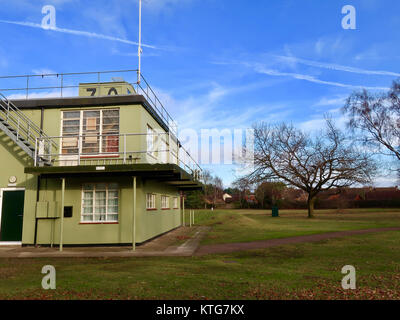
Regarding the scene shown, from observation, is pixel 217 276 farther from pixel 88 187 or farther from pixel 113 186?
pixel 88 187

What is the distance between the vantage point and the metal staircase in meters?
13.2

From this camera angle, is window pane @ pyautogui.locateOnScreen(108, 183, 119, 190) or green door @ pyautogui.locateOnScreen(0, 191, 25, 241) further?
green door @ pyautogui.locateOnScreen(0, 191, 25, 241)

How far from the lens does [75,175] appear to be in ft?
42.5

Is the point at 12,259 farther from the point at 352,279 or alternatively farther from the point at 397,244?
the point at 397,244

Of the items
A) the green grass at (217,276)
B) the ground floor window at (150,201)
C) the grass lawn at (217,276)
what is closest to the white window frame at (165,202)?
Result: the ground floor window at (150,201)

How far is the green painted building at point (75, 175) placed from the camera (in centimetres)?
1356

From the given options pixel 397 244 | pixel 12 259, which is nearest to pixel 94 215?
pixel 12 259

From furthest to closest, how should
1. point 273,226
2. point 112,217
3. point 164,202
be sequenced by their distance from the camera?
point 273,226
point 164,202
point 112,217

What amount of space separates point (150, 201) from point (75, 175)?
4.02m

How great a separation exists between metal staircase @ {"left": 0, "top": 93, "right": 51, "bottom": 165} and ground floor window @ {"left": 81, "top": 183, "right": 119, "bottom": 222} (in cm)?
206

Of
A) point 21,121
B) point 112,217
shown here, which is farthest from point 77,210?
point 21,121

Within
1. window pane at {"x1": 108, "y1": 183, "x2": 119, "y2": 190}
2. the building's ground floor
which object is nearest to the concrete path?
the building's ground floor

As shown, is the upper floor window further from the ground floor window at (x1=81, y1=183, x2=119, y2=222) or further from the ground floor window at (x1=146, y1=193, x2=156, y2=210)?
the ground floor window at (x1=146, y1=193, x2=156, y2=210)

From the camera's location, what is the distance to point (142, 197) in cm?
1398
